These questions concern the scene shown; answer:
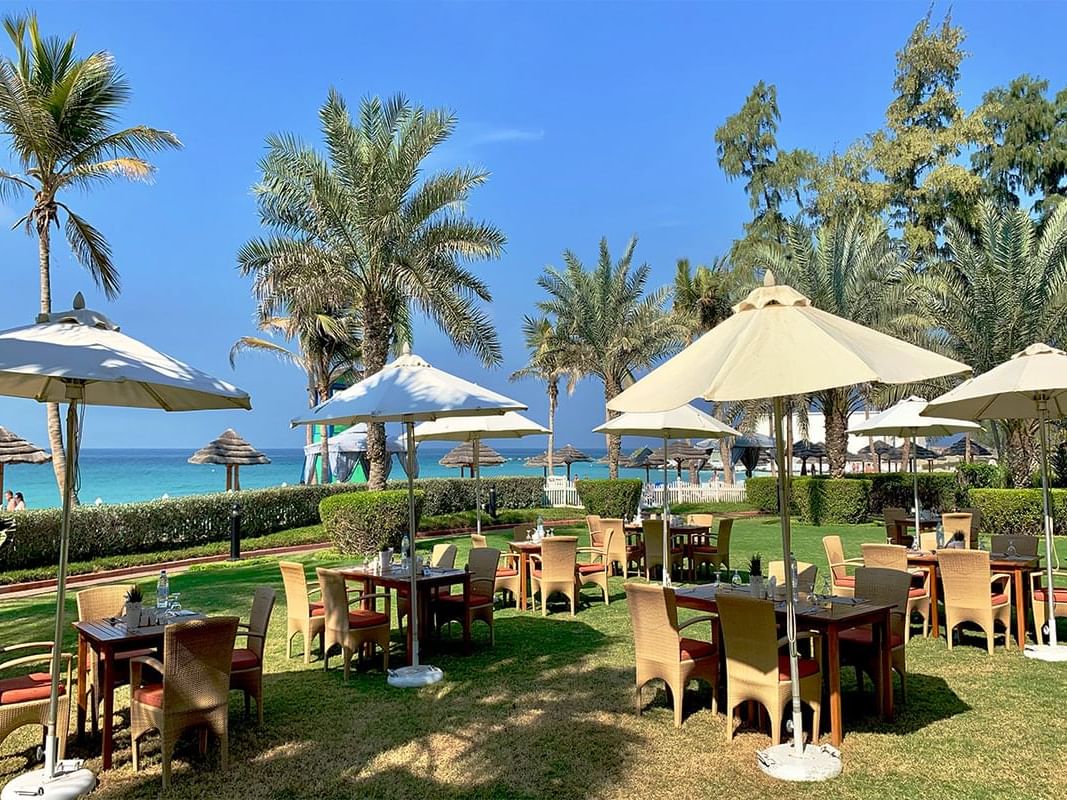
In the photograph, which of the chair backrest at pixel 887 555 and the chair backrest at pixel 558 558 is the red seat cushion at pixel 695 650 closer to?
the chair backrest at pixel 887 555

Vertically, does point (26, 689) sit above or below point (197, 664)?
below

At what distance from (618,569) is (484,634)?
481 centimetres

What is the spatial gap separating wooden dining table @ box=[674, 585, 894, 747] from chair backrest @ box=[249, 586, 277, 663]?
10.6 feet

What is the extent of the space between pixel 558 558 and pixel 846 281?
15907 mm

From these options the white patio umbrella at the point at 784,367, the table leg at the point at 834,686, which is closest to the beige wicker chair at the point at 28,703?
the white patio umbrella at the point at 784,367

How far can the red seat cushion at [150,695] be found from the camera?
495 cm

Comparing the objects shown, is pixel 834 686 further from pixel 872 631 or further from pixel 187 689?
pixel 187 689

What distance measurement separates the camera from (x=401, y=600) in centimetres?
853

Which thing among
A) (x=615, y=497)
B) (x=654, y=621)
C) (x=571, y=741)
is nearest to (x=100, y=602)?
(x=571, y=741)

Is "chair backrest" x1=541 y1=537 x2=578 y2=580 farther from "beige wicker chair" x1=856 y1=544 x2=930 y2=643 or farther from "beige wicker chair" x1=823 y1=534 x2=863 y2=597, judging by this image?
"beige wicker chair" x1=856 y1=544 x2=930 y2=643

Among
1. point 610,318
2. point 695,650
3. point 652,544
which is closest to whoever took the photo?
point 695,650

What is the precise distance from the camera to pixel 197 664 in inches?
193


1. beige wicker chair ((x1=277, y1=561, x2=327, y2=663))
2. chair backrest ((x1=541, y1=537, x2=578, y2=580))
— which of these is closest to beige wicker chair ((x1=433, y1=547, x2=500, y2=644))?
chair backrest ((x1=541, y1=537, x2=578, y2=580))

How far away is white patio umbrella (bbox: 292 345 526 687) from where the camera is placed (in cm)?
701
